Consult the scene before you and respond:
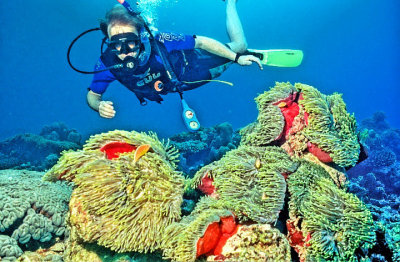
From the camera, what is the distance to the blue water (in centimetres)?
4953

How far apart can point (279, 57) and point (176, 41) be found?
9.07ft

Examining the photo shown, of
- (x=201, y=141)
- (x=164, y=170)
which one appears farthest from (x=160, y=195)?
(x=201, y=141)

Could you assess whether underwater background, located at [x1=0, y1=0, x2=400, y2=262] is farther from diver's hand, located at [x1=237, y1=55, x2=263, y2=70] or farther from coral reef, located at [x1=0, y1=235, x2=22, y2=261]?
diver's hand, located at [x1=237, y1=55, x2=263, y2=70]

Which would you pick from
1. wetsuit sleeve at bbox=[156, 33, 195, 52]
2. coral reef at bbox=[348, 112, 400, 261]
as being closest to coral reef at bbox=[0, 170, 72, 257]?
wetsuit sleeve at bbox=[156, 33, 195, 52]

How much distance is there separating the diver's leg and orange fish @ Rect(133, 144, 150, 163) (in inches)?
181

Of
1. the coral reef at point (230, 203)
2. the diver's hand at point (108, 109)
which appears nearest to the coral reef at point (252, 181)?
the coral reef at point (230, 203)

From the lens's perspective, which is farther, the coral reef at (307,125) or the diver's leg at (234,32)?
the diver's leg at (234,32)

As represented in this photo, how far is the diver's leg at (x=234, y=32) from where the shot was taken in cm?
657

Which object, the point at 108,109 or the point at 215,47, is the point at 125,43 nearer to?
the point at 108,109

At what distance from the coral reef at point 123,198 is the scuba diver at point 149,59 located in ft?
7.03

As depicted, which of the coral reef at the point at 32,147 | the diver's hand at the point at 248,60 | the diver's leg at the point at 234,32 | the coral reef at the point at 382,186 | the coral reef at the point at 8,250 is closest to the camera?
the coral reef at the point at 382,186

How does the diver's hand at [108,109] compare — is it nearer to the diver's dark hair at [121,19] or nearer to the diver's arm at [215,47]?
the diver's dark hair at [121,19]

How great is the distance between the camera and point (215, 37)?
7988 cm

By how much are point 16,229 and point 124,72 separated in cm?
336
